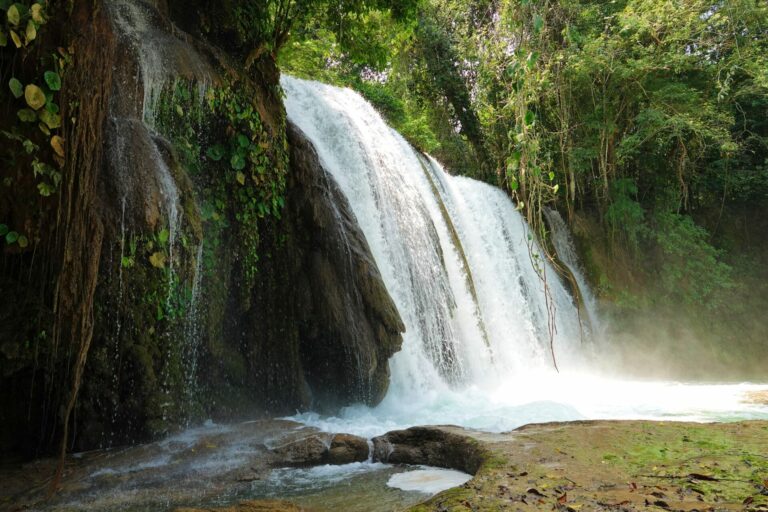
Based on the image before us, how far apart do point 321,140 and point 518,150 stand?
23.4 ft

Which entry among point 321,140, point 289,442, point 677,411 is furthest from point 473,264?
point 289,442

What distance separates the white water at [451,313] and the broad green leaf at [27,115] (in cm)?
422

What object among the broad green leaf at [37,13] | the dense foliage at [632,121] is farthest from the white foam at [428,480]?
the dense foliage at [632,121]

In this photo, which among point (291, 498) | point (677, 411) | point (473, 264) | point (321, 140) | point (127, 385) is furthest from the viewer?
point (473, 264)

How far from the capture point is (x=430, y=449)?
462 cm

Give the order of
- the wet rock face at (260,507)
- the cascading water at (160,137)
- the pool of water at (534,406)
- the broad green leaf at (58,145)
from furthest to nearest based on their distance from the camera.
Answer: the pool of water at (534,406) → the cascading water at (160,137) → the broad green leaf at (58,145) → the wet rock face at (260,507)

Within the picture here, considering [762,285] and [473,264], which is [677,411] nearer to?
[473,264]

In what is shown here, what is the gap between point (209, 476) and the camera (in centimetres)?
434

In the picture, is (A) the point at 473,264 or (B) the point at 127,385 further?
(A) the point at 473,264

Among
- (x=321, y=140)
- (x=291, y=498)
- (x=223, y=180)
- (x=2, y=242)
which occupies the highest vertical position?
(x=321, y=140)

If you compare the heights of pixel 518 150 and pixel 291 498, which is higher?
pixel 518 150

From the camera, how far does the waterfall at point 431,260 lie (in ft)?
29.1

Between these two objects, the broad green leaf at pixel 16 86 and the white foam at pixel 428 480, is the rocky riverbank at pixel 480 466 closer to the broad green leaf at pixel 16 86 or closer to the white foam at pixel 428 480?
the white foam at pixel 428 480

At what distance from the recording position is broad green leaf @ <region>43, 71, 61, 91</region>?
371 cm
